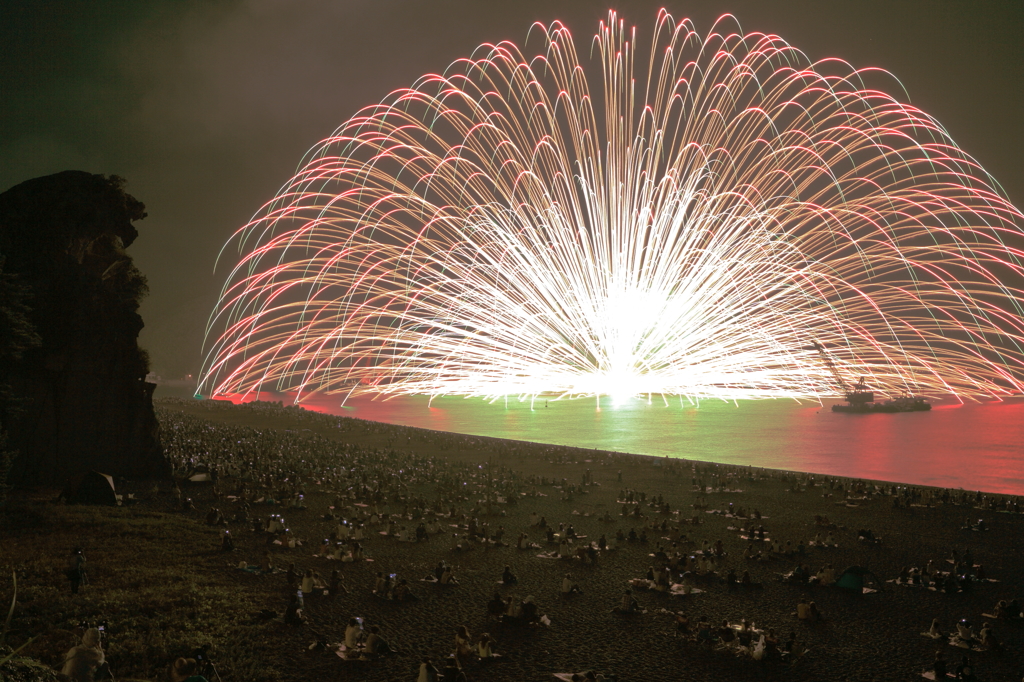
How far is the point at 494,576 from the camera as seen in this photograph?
15.3m

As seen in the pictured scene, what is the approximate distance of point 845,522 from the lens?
20.8 m

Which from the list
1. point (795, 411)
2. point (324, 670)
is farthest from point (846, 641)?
point (795, 411)

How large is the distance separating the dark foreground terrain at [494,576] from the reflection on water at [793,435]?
12.3 metres

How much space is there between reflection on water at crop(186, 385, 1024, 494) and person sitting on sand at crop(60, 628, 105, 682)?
3294 centimetres

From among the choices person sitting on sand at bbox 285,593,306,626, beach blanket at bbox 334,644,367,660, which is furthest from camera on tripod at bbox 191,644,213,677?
beach blanket at bbox 334,644,367,660

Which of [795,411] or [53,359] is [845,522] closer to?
[53,359]

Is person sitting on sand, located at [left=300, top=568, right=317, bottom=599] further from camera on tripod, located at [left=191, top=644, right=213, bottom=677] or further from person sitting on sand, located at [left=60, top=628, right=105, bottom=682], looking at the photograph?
person sitting on sand, located at [left=60, top=628, right=105, bottom=682]

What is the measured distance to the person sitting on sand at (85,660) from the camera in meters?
8.12

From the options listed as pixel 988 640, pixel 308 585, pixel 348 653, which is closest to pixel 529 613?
pixel 348 653

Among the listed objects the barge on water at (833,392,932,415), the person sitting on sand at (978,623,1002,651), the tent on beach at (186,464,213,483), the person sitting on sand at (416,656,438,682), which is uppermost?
the barge on water at (833,392,932,415)

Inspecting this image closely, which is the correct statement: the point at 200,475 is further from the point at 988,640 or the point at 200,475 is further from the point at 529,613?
the point at 988,640

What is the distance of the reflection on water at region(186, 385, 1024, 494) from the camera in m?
37.5

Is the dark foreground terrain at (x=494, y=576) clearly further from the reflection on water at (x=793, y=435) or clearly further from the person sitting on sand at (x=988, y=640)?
the reflection on water at (x=793, y=435)

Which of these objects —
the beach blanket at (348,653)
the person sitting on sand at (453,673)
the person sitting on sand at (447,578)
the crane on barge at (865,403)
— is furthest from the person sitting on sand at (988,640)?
the crane on barge at (865,403)
